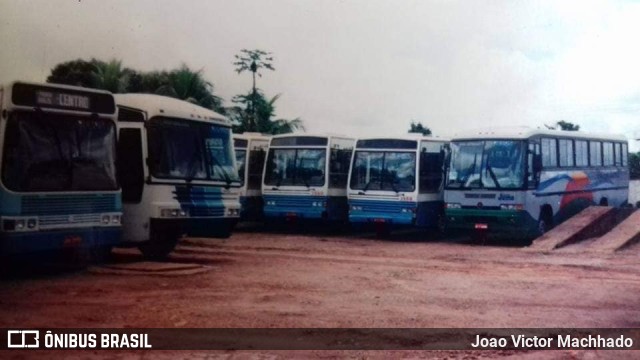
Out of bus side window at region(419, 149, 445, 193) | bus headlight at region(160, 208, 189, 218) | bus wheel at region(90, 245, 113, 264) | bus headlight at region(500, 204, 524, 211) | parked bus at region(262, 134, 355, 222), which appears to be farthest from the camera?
parked bus at region(262, 134, 355, 222)

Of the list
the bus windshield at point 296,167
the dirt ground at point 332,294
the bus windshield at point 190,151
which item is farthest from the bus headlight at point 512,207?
the bus windshield at point 190,151

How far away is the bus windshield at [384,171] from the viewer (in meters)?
19.3

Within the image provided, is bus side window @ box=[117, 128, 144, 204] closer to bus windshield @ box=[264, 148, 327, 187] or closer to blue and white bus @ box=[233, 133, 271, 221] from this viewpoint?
bus windshield @ box=[264, 148, 327, 187]

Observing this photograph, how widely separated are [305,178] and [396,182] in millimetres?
2521

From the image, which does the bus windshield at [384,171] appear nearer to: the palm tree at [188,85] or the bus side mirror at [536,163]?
the bus side mirror at [536,163]

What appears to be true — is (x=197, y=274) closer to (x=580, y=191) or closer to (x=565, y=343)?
(x=565, y=343)

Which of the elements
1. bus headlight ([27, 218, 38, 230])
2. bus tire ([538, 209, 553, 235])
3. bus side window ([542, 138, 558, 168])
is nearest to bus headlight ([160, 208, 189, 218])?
bus headlight ([27, 218, 38, 230])

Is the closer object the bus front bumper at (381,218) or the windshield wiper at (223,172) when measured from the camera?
the windshield wiper at (223,172)

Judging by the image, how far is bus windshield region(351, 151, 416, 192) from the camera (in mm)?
19328

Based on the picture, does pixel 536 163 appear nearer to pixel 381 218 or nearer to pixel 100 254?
pixel 381 218

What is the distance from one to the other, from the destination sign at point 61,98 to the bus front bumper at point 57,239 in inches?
69.9

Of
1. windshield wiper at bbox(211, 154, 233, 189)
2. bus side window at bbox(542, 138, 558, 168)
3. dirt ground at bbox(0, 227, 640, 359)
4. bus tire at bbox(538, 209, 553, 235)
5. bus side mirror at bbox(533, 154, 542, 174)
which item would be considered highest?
bus side window at bbox(542, 138, 558, 168)

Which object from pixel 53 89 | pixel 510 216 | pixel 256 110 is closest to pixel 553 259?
pixel 510 216

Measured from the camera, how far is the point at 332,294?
34.0 feet
